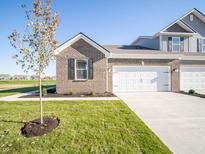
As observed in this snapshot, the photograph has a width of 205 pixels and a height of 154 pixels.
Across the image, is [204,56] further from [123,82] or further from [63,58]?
[63,58]

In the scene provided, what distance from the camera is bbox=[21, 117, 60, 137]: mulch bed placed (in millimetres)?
4586

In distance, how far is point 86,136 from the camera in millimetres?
A: 4402

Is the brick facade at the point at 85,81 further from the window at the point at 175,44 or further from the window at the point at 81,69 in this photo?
the window at the point at 175,44

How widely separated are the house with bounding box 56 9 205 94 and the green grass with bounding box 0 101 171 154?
5817mm

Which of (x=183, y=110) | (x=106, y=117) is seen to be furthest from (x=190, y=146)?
(x=183, y=110)

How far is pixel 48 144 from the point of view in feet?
13.2

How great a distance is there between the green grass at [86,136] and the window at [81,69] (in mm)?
5861

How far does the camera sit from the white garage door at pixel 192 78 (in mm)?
14070

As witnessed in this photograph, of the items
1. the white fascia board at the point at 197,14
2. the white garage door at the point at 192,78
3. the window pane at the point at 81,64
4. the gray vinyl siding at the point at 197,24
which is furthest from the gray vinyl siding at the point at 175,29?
the window pane at the point at 81,64

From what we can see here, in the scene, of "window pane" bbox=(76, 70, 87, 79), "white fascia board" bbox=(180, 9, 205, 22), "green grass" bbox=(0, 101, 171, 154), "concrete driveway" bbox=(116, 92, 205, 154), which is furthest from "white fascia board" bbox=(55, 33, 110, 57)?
"white fascia board" bbox=(180, 9, 205, 22)

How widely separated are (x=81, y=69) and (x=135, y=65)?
4844 millimetres

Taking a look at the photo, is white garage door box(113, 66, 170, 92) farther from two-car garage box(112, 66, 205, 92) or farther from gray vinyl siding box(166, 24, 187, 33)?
gray vinyl siding box(166, 24, 187, 33)

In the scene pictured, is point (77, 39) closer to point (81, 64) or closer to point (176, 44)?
point (81, 64)

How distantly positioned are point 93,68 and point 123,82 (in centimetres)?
312
